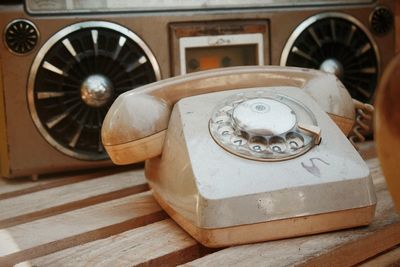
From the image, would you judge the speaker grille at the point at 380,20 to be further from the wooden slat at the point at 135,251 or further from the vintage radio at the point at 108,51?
the wooden slat at the point at 135,251

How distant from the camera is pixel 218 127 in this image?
0.71m

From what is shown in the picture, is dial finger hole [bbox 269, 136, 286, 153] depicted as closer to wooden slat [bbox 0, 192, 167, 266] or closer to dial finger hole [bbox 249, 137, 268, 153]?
dial finger hole [bbox 249, 137, 268, 153]

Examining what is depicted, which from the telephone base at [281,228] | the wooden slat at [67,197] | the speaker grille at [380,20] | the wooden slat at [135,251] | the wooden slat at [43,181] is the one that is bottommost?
the wooden slat at [43,181]

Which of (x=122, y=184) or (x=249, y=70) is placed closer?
(x=249, y=70)

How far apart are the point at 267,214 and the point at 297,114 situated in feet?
0.59

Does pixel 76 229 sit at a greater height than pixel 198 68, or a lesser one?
lesser

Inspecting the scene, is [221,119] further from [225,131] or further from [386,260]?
[386,260]

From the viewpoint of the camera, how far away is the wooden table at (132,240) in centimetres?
59

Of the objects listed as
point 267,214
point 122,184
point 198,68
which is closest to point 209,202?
point 267,214

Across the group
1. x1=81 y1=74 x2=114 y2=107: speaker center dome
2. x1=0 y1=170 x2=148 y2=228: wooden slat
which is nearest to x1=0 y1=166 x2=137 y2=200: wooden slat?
x1=0 y1=170 x2=148 y2=228: wooden slat

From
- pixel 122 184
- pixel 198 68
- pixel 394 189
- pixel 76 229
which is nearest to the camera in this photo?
pixel 394 189

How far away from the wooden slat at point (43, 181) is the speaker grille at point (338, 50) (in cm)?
39

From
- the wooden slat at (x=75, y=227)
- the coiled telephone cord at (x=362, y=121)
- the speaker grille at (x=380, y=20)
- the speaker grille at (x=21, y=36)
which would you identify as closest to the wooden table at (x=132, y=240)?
the wooden slat at (x=75, y=227)

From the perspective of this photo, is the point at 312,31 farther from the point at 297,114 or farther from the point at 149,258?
the point at 149,258
